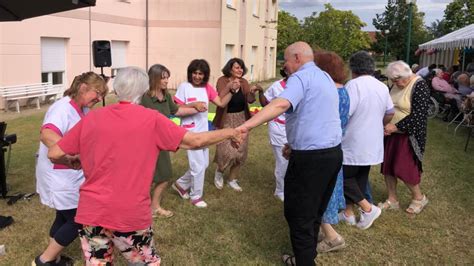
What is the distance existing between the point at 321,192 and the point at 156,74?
2.15 m

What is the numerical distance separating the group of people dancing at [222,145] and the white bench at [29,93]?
29.0ft

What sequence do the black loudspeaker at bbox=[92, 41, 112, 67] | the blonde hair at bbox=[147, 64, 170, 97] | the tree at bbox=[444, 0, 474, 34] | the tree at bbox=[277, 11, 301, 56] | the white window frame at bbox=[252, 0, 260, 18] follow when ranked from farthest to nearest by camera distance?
1. the tree at bbox=[277, 11, 301, 56]
2. the tree at bbox=[444, 0, 474, 34]
3. the white window frame at bbox=[252, 0, 260, 18]
4. the black loudspeaker at bbox=[92, 41, 112, 67]
5. the blonde hair at bbox=[147, 64, 170, 97]

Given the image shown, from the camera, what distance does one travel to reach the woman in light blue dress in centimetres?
385

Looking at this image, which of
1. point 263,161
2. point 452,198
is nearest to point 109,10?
point 263,161

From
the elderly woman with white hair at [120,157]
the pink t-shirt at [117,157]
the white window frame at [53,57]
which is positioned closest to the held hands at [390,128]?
the elderly woman with white hair at [120,157]

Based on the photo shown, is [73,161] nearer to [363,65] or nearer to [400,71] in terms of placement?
[363,65]

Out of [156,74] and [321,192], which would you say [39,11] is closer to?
[156,74]

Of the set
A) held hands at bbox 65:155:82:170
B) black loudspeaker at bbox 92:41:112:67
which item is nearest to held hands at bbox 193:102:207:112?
held hands at bbox 65:155:82:170

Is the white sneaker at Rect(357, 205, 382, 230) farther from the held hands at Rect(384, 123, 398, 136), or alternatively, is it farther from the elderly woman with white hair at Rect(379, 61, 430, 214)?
the held hands at Rect(384, 123, 398, 136)

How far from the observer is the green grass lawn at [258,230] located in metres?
4.00

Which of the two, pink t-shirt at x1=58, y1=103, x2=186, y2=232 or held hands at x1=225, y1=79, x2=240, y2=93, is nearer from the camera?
pink t-shirt at x1=58, y1=103, x2=186, y2=232

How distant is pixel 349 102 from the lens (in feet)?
13.2

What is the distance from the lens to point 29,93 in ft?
43.1

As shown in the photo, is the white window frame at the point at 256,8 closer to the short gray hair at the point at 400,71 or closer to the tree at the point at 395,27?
the short gray hair at the point at 400,71
